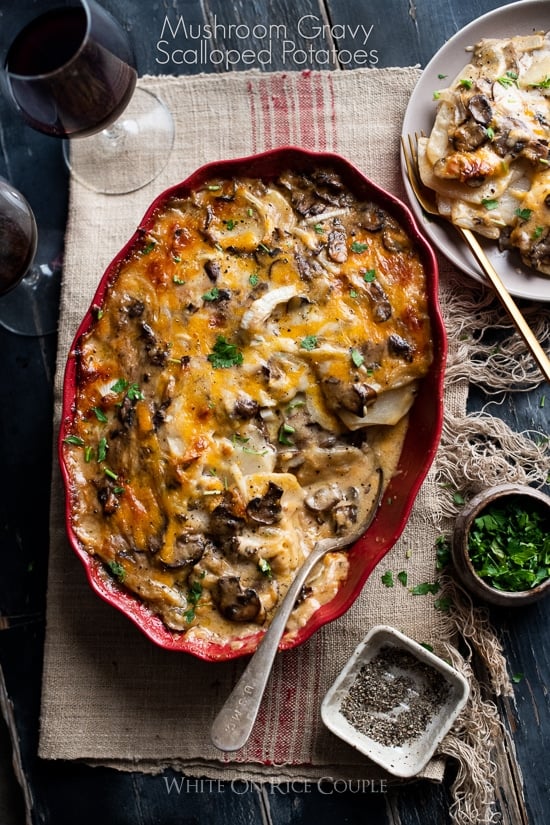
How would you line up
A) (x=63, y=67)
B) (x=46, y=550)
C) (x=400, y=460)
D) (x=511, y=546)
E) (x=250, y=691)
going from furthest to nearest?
(x=46, y=550) → (x=511, y=546) → (x=400, y=460) → (x=250, y=691) → (x=63, y=67)

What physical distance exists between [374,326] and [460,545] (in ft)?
2.89

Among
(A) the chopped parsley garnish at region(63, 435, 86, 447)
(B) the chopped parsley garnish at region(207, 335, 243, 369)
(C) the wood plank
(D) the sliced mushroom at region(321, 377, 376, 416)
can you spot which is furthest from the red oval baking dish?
(C) the wood plank

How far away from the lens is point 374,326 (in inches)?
111

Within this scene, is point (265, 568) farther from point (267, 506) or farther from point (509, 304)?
point (509, 304)

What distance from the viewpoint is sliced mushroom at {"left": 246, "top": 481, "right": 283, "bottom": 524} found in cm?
277

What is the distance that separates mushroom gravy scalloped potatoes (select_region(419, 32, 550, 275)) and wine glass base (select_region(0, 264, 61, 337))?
1561mm

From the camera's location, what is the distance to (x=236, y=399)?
2.79 m

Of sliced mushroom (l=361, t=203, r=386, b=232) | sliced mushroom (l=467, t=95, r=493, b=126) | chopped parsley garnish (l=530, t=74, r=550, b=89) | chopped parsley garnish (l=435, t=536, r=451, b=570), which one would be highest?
chopped parsley garnish (l=530, t=74, r=550, b=89)

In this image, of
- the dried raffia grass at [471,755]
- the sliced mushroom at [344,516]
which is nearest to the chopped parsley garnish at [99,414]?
the sliced mushroom at [344,516]

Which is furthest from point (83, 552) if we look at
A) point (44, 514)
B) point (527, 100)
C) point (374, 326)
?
point (527, 100)

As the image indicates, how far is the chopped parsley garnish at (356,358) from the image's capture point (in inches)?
109

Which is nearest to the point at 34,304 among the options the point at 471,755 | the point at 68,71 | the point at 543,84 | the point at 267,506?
the point at 68,71

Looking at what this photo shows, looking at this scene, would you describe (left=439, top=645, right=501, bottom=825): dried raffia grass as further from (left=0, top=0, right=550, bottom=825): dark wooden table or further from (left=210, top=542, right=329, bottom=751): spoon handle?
(left=210, top=542, right=329, bottom=751): spoon handle

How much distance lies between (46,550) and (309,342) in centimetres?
141
